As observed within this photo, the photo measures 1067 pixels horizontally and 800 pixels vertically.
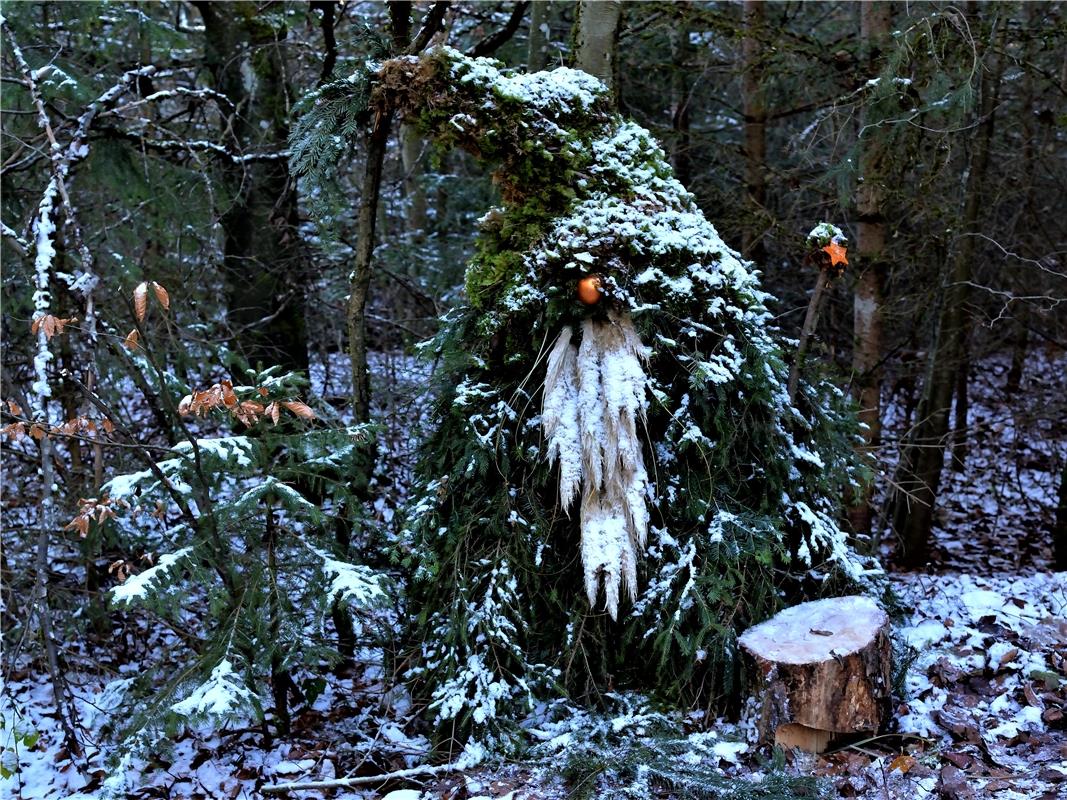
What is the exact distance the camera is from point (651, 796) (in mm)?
3531

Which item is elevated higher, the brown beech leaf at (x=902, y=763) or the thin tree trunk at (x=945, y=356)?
the thin tree trunk at (x=945, y=356)

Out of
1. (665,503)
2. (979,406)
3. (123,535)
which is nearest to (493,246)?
(665,503)

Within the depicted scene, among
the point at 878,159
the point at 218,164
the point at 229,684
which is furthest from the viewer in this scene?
the point at 218,164

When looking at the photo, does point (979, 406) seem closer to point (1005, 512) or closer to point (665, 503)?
point (1005, 512)

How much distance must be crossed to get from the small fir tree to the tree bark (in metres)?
0.54

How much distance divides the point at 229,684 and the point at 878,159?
604 cm

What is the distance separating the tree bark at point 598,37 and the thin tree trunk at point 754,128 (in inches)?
83.6

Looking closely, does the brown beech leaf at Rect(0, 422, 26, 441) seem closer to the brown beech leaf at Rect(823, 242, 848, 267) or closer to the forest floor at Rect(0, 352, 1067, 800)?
the forest floor at Rect(0, 352, 1067, 800)

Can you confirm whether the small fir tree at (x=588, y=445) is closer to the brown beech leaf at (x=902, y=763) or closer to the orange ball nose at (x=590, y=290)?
the orange ball nose at (x=590, y=290)

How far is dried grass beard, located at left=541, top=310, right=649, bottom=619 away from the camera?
4.32m

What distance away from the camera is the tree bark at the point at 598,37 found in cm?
522

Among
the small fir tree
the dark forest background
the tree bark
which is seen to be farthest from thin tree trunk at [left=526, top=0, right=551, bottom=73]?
the small fir tree

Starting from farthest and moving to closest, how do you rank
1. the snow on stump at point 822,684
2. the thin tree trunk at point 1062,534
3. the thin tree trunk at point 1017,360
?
1. the thin tree trunk at point 1017,360
2. the thin tree trunk at point 1062,534
3. the snow on stump at point 822,684

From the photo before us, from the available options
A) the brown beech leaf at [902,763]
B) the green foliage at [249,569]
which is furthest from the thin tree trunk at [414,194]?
the brown beech leaf at [902,763]
